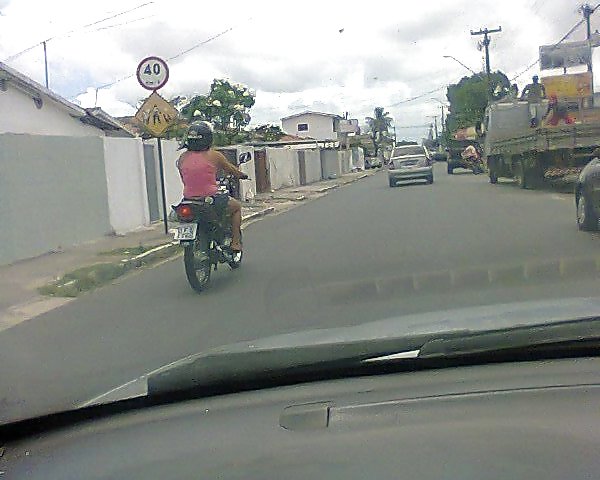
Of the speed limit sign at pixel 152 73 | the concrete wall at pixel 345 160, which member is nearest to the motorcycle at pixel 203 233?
the speed limit sign at pixel 152 73

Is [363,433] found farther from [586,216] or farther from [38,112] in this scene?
[38,112]

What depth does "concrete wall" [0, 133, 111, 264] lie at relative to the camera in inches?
483

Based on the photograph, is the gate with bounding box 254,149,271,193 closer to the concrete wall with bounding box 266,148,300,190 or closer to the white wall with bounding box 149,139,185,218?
the concrete wall with bounding box 266,148,300,190

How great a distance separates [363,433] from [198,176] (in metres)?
6.80

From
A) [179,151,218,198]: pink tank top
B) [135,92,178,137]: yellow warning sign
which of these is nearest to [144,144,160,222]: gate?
[135,92,178,137]: yellow warning sign

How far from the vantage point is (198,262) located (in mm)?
8875

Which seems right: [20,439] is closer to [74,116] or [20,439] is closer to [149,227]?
[149,227]

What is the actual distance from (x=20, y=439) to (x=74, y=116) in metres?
22.7

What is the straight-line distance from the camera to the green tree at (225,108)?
3509cm

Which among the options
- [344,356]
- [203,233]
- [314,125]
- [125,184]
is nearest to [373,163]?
[314,125]

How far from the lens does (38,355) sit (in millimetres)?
6387

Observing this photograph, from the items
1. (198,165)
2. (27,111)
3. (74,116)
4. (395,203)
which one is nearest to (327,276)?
Result: (198,165)

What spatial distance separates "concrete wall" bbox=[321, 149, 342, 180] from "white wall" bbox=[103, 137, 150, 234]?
34568 mm

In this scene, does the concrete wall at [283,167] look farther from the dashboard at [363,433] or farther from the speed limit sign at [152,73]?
the dashboard at [363,433]
